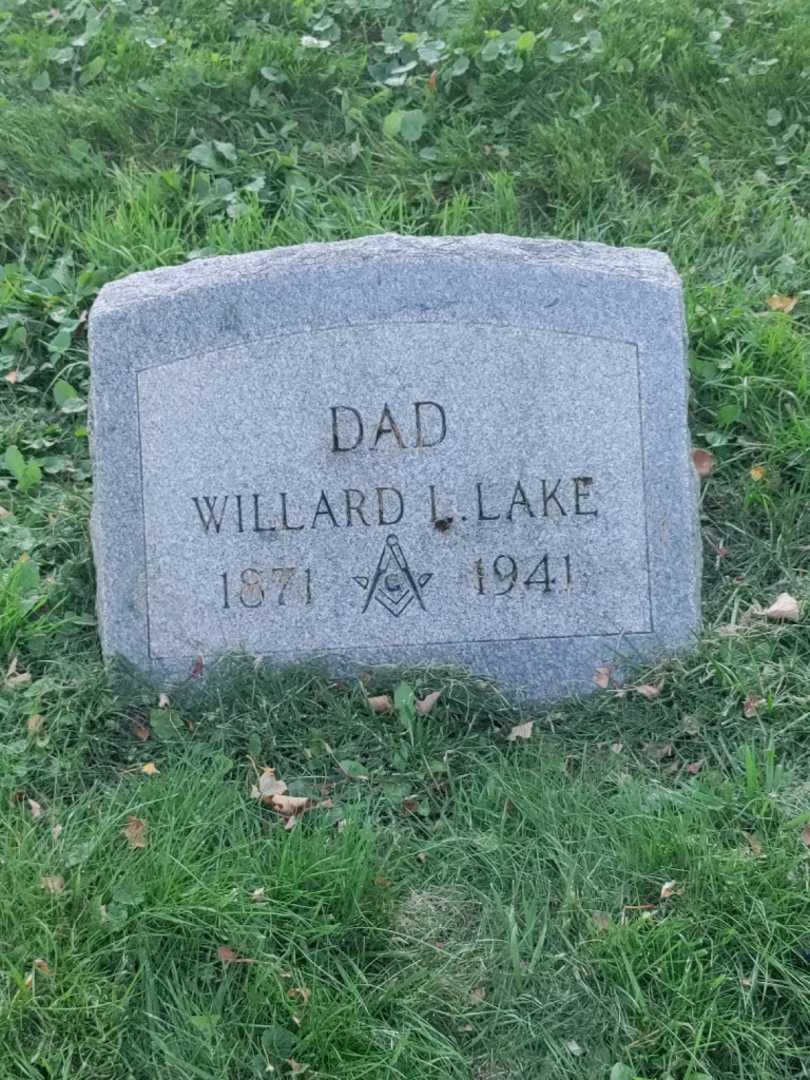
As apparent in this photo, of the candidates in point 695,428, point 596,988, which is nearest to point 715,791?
point 596,988

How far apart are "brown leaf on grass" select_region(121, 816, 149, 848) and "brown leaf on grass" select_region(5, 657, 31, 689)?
0.57 metres

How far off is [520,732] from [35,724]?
1089 mm

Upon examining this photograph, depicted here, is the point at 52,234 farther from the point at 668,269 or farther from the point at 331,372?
the point at 668,269

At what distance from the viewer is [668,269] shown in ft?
10.9

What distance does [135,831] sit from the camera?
2.70 meters

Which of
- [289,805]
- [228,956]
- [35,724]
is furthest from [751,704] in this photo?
[35,724]

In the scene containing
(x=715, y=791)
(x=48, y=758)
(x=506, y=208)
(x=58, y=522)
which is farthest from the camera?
(x=506, y=208)

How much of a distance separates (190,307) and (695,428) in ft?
4.73

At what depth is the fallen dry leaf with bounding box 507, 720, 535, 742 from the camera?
9.96 ft

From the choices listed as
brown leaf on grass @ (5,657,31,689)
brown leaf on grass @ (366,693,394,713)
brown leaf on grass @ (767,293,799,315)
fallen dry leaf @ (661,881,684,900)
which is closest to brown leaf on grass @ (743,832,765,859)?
fallen dry leaf @ (661,881,684,900)

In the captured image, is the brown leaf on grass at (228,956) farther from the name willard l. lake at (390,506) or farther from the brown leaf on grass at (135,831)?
the name willard l. lake at (390,506)

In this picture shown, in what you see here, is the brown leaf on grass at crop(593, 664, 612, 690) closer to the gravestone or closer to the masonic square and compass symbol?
the gravestone

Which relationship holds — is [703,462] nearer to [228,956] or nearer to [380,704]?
[380,704]

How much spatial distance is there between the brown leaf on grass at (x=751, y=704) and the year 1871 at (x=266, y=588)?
1027mm
